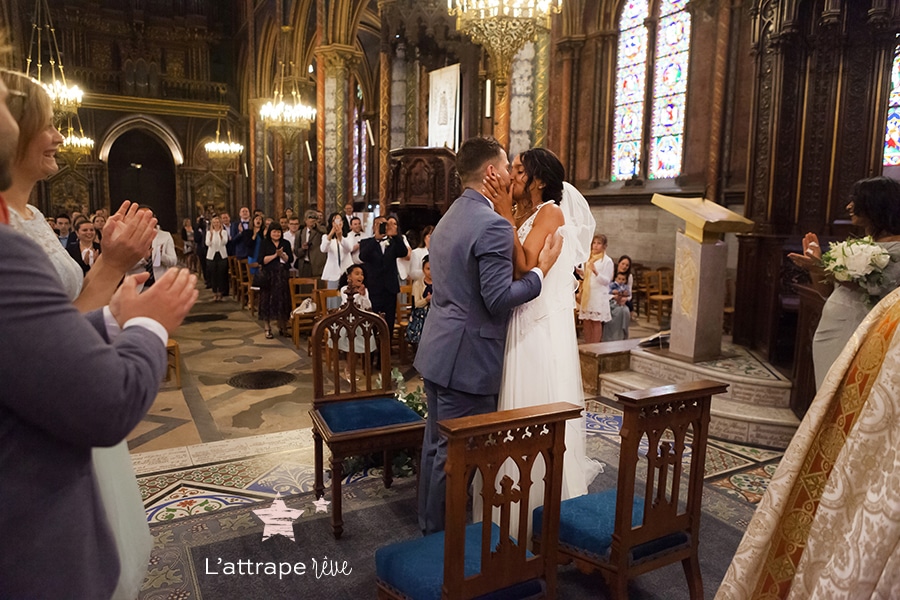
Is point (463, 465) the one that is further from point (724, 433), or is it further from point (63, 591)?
point (724, 433)

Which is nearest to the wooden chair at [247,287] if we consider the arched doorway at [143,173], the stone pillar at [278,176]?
the stone pillar at [278,176]

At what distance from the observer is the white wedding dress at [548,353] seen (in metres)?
2.58

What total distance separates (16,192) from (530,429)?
5.34 feet

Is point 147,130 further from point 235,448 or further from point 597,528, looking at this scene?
point 597,528

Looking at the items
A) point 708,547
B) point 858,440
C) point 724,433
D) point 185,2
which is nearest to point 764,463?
point 724,433

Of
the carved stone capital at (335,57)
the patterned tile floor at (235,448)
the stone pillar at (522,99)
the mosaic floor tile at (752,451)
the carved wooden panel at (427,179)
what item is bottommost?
the patterned tile floor at (235,448)

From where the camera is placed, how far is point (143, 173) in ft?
72.1

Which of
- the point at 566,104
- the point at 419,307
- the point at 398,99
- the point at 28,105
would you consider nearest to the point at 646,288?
the point at 566,104

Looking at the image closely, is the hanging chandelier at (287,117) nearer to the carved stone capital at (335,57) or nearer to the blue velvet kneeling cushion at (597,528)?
the carved stone capital at (335,57)

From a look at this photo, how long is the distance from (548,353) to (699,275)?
111 inches

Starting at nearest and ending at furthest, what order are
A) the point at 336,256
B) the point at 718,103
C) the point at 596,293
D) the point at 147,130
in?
the point at 596,293 < the point at 336,256 < the point at 718,103 < the point at 147,130

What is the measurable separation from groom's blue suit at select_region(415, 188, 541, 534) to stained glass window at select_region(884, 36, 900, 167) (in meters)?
6.09

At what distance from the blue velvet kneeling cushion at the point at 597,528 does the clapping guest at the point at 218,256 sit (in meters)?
10.2

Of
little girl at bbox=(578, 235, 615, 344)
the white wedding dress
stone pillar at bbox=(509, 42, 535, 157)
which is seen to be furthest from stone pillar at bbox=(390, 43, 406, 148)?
the white wedding dress
